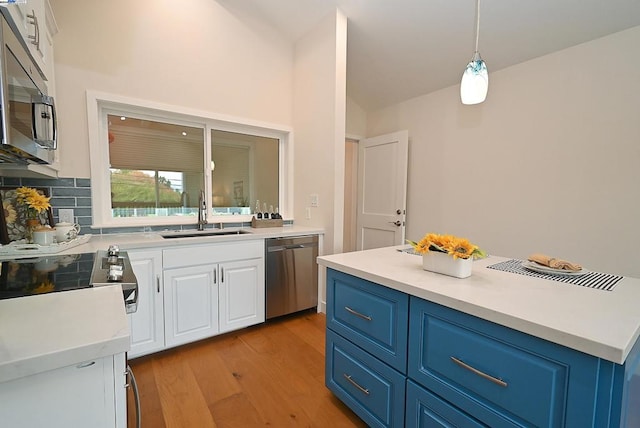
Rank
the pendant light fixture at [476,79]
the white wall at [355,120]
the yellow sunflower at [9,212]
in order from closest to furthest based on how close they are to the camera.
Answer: the pendant light fixture at [476,79]
the yellow sunflower at [9,212]
the white wall at [355,120]

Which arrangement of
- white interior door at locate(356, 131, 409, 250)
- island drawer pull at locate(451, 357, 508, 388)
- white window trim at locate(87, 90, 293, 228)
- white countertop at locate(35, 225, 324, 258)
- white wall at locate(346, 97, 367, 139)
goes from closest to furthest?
island drawer pull at locate(451, 357, 508, 388) → white countertop at locate(35, 225, 324, 258) → white window trim at locate(87, 90, 293, 228) → white interior door at locate(356, 131, 409, 250) → white wall at locate(346, 97, 367, 139)

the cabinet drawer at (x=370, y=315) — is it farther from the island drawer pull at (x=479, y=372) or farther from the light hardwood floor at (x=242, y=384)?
the light hardwood floor at (x=242, y=384)

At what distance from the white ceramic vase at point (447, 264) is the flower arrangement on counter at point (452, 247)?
0.09 feet

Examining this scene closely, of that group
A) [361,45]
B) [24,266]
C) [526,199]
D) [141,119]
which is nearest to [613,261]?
[526,199]

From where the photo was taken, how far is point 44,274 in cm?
111

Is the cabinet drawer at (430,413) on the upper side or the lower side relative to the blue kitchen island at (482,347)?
lower

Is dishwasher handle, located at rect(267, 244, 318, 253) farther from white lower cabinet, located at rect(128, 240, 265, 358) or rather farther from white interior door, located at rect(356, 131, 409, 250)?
white interior door, located at rect(356, 131, 409, 250)

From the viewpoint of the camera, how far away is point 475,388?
96 cm

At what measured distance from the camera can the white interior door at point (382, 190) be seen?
342cm

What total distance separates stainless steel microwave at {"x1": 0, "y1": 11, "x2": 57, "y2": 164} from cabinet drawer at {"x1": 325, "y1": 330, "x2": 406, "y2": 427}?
5.11 ft

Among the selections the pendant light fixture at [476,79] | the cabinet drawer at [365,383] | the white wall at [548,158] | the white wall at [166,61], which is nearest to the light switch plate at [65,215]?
the white wall at [166,61]

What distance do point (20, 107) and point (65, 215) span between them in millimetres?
1518

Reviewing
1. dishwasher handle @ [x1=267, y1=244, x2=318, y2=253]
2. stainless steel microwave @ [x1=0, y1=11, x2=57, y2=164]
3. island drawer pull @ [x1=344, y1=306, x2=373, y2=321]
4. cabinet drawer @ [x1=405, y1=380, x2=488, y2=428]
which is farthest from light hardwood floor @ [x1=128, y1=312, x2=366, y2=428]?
stainless steel microwave @ [x1=0, y1=11, x2=57, y2=164]

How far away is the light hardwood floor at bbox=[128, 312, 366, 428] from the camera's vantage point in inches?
60.3
